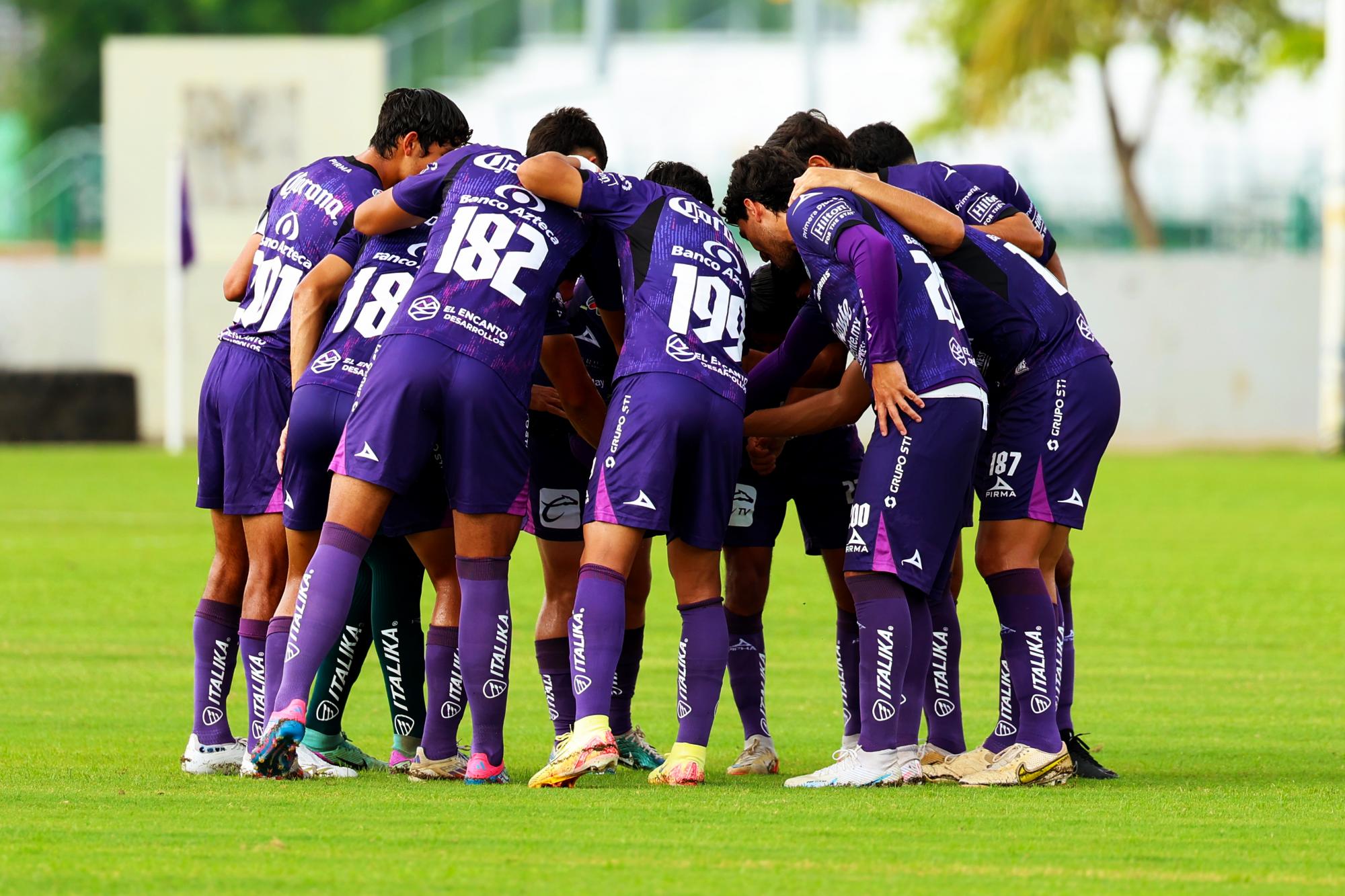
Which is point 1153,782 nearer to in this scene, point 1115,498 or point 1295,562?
point 1295,562

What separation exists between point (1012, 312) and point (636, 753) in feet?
6.89

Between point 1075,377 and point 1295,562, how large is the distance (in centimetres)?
902

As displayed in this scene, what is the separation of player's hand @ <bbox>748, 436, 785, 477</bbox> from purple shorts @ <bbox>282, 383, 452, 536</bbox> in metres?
1.12

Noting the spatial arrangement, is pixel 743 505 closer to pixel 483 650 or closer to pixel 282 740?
pixel 483 650

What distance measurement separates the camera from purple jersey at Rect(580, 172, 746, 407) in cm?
645

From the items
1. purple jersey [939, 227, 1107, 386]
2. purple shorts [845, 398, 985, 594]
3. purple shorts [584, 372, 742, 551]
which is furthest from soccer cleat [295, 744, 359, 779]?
purple jersey [939, 227, 1107, 386]

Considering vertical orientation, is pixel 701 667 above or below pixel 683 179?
below

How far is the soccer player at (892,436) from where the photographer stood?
644cm

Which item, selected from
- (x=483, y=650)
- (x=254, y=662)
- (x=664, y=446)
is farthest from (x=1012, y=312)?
(x=254, y=662)

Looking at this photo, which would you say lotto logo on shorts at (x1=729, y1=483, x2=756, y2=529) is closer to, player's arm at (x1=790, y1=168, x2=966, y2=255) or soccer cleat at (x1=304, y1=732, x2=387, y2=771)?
player's arm at (x1=790, y1=168, x2=966, y2=255)

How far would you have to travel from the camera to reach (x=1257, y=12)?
142ft

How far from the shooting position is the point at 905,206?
6.75 meters

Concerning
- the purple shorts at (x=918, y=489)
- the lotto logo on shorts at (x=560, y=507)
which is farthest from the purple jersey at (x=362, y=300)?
the purple shorts at (x=918, y=489)

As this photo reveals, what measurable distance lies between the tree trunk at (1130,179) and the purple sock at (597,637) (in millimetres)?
31448
